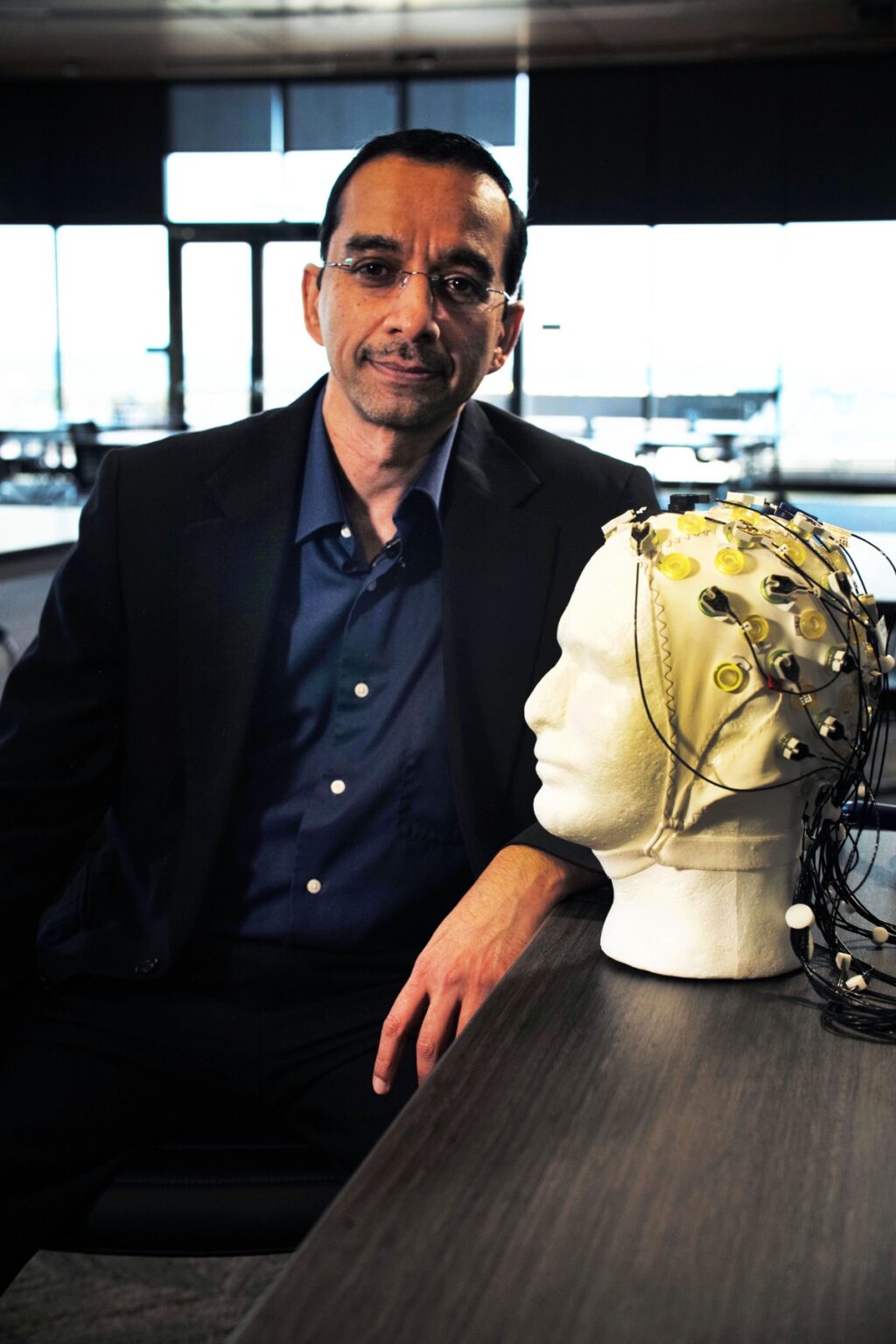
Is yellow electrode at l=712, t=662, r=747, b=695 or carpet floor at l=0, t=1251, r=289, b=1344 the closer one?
yellow electrode at l=712, t=662, r=747, b=695

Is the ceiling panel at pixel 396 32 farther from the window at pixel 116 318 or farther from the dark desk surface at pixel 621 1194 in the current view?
the dark desk surface at pixel 621 1194

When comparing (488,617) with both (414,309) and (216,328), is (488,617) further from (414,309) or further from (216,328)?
(216,328)

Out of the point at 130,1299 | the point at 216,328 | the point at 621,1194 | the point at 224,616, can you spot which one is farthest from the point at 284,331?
the point at 621,1194

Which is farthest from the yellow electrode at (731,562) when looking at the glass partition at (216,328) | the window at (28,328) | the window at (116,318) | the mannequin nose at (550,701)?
the window at (28,328)

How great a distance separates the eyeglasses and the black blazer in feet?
0.68

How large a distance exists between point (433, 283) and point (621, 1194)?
1.21 meters

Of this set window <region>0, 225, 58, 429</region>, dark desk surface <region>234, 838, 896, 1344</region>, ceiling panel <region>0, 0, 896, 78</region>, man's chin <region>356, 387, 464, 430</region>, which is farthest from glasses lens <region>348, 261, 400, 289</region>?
window <region>0, 225, 58, 429</region>

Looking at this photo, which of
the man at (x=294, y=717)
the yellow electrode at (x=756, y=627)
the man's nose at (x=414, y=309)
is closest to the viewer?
the yellow electrode at (x=756, y=627)

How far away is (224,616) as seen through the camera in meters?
1.64

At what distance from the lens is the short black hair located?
169cm

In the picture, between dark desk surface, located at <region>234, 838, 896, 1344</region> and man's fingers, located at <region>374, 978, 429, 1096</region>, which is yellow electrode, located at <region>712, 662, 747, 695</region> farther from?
man's fingers, located at <region>374, 978, 429, 1096</region>

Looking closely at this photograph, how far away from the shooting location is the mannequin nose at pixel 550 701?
1092 millimetres

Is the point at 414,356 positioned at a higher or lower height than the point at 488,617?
higher

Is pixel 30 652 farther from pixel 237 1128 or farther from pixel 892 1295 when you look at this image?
pixel 892 1295
